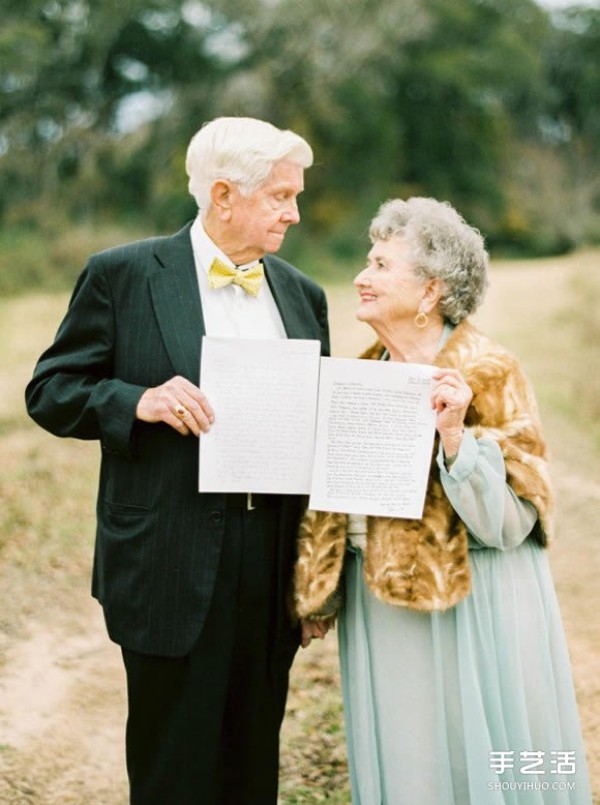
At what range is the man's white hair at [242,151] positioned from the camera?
2.48 meters

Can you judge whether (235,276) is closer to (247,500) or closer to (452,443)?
(247,500)

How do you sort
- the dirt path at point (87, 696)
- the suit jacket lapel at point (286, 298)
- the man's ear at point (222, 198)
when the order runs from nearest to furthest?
the man's ear at point (222, 198)
the suit jacket lapel at point (286, 298)
the dirt path at point (87, 696)

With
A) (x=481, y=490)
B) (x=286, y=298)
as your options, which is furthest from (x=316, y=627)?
(x=286, y=298)

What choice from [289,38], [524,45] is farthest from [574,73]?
[289,38]

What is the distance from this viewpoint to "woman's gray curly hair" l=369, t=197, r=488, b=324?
245 cm

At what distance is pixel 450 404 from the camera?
2260mm

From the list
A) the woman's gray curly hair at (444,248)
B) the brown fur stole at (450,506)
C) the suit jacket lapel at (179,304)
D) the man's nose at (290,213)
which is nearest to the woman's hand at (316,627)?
the brown fur stole at (450,506)

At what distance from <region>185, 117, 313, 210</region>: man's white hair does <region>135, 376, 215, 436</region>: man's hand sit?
0.59 metres

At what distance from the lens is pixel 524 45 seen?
28.9 metres

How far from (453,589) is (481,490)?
0.29 metres

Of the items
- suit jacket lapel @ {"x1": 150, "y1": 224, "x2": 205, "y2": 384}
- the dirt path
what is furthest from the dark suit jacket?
the dirt path

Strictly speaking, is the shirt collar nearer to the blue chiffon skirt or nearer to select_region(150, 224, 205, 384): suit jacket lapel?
select_region(150, 224, 205, 384): suit jacket lapel

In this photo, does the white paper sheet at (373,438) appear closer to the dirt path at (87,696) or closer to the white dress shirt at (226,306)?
the white dress shirt at (226,306)

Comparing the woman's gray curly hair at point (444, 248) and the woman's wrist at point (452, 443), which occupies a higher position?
the woman's gray curly hair at point (444, 248)
